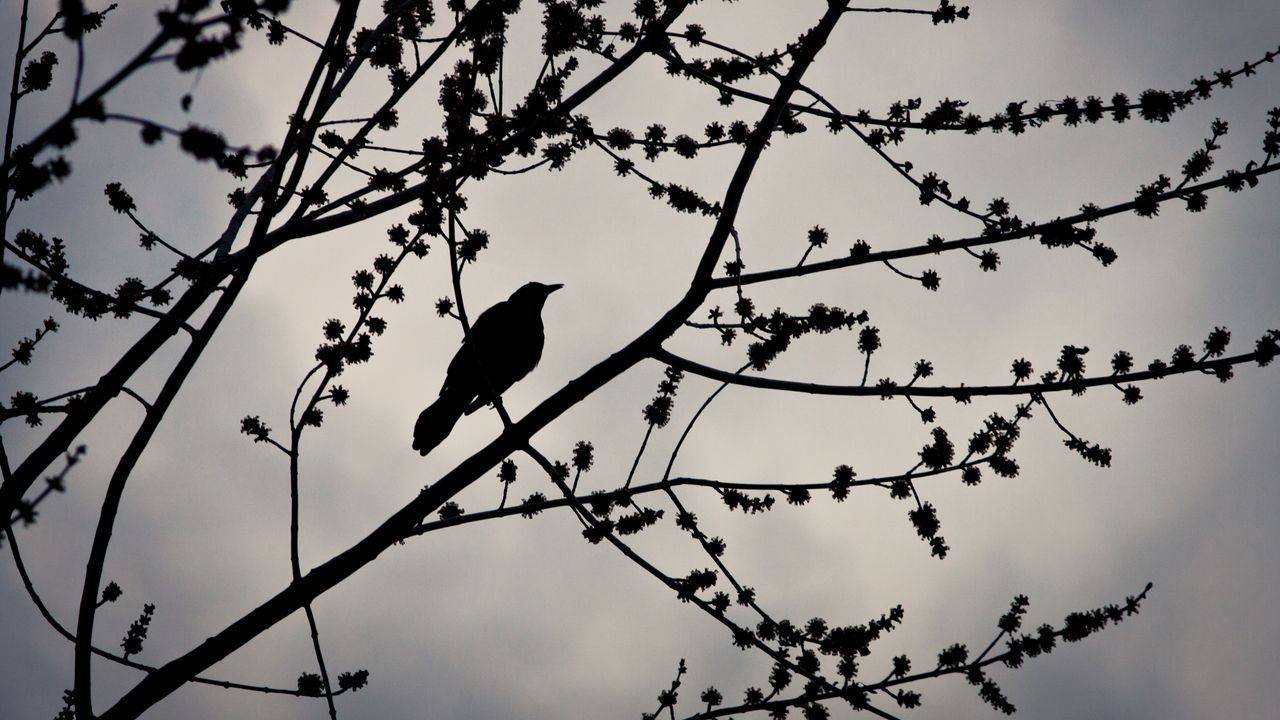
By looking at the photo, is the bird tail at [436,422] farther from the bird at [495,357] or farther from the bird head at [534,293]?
the bird head at [534,293]

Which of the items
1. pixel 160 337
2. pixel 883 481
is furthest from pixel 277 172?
pixel 883 481

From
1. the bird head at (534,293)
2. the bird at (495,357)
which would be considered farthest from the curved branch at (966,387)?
the bird head at (534,293)

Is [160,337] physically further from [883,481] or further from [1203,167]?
[1203,167]

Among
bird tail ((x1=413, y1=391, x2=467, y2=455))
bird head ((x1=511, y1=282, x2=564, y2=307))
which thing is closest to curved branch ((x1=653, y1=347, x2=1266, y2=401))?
bird tail ((x1=413, y1=391, x2=467, y2=455))

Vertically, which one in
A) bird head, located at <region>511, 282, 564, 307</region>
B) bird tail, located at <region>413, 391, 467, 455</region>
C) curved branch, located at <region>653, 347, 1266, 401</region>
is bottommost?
curved branch, located at <region>653, 347, 1266, 401</region>

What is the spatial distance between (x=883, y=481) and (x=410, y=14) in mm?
2940

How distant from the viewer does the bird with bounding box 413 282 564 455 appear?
19.0ft

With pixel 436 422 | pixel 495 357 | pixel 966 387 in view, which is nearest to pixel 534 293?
pixel 495 357

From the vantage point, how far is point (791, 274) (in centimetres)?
343

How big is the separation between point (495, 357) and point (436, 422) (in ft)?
2.77

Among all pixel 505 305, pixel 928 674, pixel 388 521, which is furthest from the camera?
pixel 505 305

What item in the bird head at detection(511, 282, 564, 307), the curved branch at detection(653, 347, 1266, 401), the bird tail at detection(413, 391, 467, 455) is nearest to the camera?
the curved branch at detection(653, 347, 1266, 401)

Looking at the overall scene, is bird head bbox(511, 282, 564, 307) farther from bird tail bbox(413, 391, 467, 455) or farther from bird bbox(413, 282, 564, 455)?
bird tail bbox(413, 391, 467, 455)

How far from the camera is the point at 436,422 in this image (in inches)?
228
